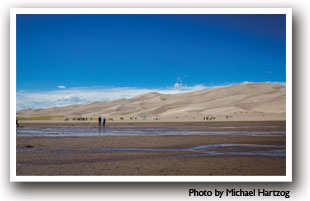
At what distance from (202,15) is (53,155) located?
8616 mm

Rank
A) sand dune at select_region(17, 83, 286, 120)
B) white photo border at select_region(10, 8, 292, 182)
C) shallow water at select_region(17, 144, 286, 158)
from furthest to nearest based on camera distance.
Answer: sand dune at select_region(17, 83, 286, 120) → shallow water at select_region(17, 144, 286, 158) → white photo border at select_region(10, 8, 292, 182)

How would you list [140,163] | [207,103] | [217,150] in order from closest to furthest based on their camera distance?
[140,163] < [217,150] < [207,103]

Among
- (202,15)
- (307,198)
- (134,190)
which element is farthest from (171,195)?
(202,15)

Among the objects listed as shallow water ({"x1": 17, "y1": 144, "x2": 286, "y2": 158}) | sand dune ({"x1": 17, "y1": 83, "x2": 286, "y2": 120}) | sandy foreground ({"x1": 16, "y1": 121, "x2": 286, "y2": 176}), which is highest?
sand dune ({"x1": 17, "y1": 83, "x2": 286, "y2": 120})

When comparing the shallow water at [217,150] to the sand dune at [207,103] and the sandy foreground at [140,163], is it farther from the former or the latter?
the sand dune at [207,103]

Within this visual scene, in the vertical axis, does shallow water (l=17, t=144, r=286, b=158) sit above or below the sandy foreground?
above

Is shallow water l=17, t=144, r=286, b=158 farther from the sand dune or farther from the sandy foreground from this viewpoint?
the sand dune

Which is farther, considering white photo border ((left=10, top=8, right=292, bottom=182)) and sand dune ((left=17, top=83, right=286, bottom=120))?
sand dune ((left=17, top=83, right=286, bottom=120))

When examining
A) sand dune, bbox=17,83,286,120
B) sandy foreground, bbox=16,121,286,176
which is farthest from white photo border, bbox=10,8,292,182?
Answer: sand dune, bbox=17,83,286,120
